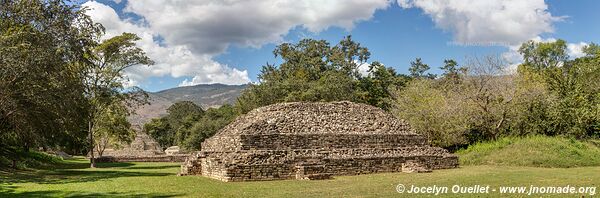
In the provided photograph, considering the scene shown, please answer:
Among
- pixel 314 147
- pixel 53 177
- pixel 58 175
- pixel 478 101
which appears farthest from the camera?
pixel 478 101

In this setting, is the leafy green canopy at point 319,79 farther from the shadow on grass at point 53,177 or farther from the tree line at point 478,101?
the shadow on grass at point 53,177

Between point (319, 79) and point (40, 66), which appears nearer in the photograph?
point (40, 66)

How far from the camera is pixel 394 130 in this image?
22719mm

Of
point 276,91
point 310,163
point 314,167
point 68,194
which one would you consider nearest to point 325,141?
point 310,163

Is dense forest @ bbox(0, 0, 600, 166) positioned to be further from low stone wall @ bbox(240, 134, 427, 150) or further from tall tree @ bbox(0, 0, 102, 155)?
low stone wall @ bbox(240, 134, 427, 150)

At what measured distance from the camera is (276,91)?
4062 centimetres

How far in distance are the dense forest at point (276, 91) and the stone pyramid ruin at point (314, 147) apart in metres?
6.26

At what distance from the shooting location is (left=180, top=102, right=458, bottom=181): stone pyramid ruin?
16.3m

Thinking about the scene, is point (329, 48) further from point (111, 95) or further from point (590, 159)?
point (590, 159)

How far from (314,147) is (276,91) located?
2127 centimetres

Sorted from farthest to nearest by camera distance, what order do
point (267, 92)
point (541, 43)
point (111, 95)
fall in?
point (541, 43), point (267, 92), point (111, 95)

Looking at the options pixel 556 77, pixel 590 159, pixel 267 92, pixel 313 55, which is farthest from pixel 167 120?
pixel 590 159

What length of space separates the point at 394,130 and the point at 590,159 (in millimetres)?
8444

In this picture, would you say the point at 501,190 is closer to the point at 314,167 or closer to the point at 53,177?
the point at 314,167
